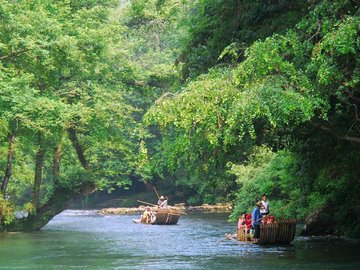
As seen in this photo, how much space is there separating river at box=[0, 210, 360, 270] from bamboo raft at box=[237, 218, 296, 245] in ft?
1.43

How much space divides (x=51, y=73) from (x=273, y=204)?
1201cm

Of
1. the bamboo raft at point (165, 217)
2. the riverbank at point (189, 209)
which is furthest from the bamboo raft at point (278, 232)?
the riverbank at point (189, 209)

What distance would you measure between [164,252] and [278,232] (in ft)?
13.1

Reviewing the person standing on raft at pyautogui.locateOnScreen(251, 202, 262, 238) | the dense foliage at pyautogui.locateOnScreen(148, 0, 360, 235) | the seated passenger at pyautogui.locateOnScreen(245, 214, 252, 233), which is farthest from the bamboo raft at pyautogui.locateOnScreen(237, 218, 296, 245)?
the dense foliage at pyautogui.locateOnScreen(148, 0, 360, 235)

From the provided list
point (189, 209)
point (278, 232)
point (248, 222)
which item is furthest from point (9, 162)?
point (189, 209)

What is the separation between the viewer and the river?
67.6 feet

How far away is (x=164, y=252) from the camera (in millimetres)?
24953

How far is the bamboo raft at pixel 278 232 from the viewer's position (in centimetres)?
2528

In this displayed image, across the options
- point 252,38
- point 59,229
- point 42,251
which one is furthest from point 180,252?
point 59,229

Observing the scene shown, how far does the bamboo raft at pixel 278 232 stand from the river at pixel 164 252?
437 millimetres

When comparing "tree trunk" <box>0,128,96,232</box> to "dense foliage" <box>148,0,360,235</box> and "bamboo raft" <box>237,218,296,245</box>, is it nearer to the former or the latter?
"bamboo raft" <box>237,218,296,245</box>

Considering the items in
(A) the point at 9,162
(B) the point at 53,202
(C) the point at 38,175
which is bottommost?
(B) the point at 53,202

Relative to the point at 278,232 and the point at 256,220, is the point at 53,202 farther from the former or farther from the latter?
the point at 278,232

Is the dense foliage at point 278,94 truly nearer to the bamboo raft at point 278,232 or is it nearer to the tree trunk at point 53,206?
the bamboo raft at point 278,232
